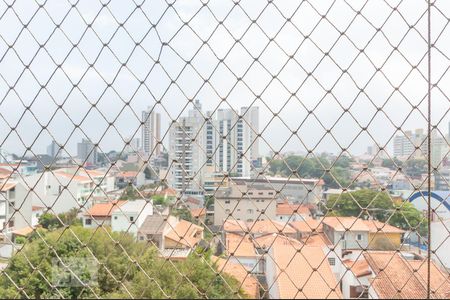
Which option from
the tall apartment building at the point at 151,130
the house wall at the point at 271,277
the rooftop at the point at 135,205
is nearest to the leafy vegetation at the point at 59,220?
the rooftop at the point at 135,205

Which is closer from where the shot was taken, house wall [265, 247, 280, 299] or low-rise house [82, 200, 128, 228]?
house wall [265, 247, 280, 299]

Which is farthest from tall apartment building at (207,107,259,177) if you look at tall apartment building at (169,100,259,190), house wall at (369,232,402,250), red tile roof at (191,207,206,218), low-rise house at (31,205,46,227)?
low-rise house at (31,205,46,227)

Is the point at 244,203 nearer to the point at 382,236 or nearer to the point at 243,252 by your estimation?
the point at 243,252

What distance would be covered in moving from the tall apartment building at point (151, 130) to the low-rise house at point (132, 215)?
0.41ft

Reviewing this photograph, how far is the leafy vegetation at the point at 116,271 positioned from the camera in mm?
→ 924

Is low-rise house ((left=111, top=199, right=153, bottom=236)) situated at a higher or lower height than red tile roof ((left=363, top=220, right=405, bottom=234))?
lower

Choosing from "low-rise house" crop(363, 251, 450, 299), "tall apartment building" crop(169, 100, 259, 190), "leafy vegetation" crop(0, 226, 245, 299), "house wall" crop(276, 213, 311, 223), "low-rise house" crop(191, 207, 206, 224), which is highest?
"tall apartment building" crop(169, 100, 259, 190)

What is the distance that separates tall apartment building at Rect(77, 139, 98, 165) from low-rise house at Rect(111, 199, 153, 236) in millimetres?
146

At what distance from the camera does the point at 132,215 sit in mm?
1054

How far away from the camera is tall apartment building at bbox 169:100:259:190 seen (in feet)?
3.00

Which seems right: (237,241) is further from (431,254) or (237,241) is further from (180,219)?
(431,254)

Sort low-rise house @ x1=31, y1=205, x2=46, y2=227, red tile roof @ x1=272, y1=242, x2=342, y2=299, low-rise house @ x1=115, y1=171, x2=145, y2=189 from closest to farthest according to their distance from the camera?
red tile roof @ x1=272, y1=242, x2=342, y2=299 < low-rise house @ x1=115, y1=171, x2=145, y2=189 < low-rise house @ x1=31, y1=205, x2=46, y2=227

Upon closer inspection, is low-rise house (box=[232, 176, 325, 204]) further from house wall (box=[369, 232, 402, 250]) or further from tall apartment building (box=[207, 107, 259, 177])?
house wall (box=[369, 232, 402, 250])

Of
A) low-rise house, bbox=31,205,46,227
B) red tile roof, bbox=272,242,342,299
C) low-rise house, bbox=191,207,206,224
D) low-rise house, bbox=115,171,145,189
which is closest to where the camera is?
red tile roof, bbox=272,242,342,299
